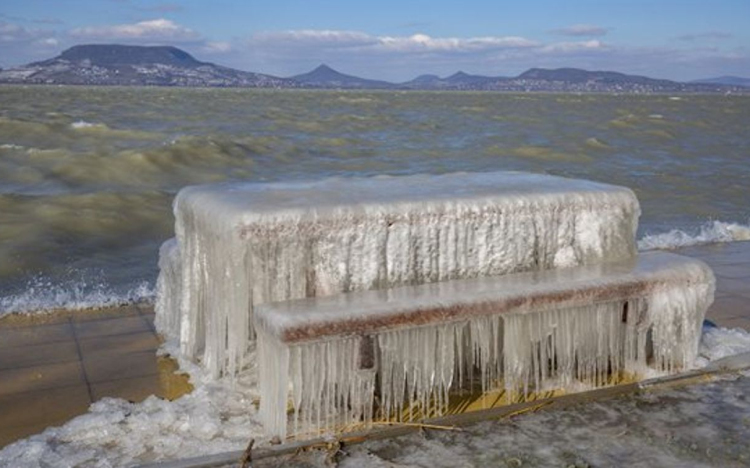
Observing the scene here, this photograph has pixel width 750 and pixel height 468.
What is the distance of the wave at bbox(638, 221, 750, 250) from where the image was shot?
988cm

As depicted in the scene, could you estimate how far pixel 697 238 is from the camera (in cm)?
1031

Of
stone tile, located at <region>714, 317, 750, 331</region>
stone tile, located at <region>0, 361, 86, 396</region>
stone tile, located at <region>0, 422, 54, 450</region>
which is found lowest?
stone tile, located at <region>714, 317, 750, 331</region>

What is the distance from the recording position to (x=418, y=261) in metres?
4.29

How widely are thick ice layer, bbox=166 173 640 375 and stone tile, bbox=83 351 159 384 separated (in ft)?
1.05

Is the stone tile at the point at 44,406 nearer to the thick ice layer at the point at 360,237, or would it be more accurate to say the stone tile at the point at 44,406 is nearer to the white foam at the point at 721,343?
the thick ice layer at the point at 360,237

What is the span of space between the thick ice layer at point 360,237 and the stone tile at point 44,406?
68 cm

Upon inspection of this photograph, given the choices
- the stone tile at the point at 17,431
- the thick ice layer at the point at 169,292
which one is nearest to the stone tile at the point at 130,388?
the stone tile at the point at 17,431

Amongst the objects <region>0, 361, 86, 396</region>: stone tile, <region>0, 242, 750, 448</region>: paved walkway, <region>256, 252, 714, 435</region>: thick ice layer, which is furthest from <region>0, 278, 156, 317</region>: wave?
<region>256, 252, 714, 435</region>: thick ice layer

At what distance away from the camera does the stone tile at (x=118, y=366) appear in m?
4.85

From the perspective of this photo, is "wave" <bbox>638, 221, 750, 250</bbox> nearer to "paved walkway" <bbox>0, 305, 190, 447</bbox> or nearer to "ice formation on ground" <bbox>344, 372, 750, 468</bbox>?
"ice formation on ground" <bbox>344, 372, 750, 468</bbox>

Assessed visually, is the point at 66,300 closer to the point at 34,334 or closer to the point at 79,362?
the point at 34,334

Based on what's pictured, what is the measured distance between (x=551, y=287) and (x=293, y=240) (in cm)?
133

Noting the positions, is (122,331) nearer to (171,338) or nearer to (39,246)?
(171,338)

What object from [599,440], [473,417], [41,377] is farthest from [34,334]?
[599,440]
